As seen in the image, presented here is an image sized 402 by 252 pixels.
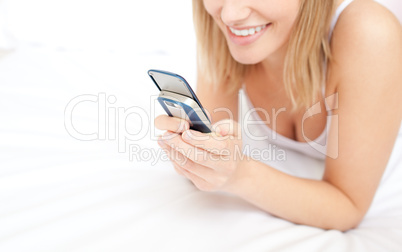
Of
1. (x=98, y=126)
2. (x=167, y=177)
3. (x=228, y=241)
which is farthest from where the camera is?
(x=98, y=126)

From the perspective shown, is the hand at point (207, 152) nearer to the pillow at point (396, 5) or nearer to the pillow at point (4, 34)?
the pillow at point (396, 5)

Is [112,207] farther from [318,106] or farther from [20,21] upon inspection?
[20,21]

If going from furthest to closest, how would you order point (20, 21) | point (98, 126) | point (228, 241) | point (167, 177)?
point (20, 21) < point (98, 126) < point (167, 177) < point (228, 241)

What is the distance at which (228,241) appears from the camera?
676 millimetres

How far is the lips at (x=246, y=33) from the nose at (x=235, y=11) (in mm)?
49

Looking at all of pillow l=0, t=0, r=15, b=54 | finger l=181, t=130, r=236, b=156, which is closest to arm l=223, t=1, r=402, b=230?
finger l=181, t=130, r=236, b=156

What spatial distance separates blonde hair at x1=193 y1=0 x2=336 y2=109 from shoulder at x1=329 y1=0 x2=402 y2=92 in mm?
47

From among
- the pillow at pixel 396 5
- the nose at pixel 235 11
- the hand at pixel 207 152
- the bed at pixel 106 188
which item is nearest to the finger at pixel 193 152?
the hand at pixel 207 152

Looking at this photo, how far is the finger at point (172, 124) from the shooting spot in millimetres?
621

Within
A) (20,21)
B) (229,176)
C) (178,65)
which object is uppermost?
(20,21)

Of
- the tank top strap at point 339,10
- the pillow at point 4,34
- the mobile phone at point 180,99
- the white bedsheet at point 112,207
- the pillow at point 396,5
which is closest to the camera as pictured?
the mobile phone at point 180,99

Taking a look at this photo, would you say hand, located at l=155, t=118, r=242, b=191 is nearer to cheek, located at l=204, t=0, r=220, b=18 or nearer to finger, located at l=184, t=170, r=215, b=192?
finger, located at l=184, t=170, r=215, b=192

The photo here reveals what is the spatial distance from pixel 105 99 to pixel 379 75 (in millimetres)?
854

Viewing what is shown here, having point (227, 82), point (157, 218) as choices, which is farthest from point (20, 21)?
point (157, 218)
